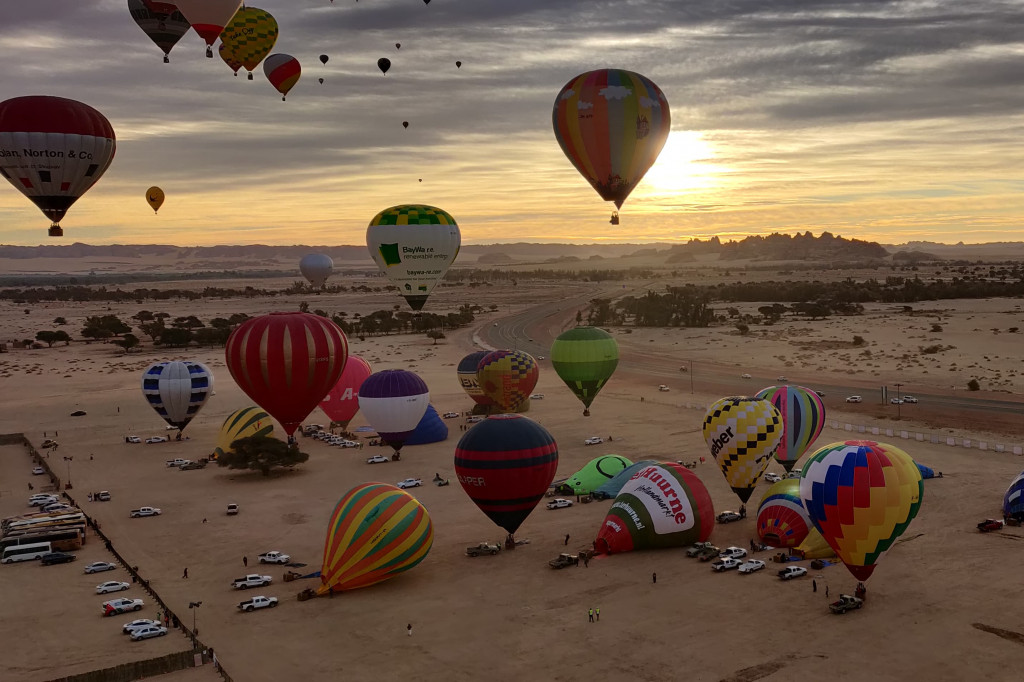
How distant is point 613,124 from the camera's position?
35.0m

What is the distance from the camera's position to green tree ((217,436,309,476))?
3788cm

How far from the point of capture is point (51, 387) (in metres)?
62.5

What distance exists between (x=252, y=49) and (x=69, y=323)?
85903 millimetres

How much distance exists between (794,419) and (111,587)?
2323cm

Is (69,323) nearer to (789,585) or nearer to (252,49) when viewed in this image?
(252,49)

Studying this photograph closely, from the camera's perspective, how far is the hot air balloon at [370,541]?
24000 mm

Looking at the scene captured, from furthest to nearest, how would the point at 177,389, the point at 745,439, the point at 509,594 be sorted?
1. the point at 177,389
2. the point at 745,439
3. the point at 509,594

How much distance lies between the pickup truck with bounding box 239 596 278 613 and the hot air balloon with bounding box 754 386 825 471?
19136 millimetres

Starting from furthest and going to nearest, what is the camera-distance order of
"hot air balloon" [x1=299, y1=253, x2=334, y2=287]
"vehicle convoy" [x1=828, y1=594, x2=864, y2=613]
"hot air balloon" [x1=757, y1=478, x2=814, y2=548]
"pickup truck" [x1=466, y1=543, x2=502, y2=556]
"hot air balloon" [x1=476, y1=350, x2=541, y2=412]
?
"hot air balloon" [x1=299, y1=253, x2=334, y2=287] < "hot air balloon" [x1=476, y1=350, x2=541, y2=412] < "pickup truck" [x1=466, y1=543, x2=502, y2=556] < "hot air balloon" [x1=757, y1=478, x2=814, y2=548] < "vehicle convoy" [x1=828, y1=594, x2=864, y2=613]

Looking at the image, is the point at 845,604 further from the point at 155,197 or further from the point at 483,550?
the point at 155,197

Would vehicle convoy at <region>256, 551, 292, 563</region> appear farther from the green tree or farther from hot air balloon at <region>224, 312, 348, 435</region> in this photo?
the green tree

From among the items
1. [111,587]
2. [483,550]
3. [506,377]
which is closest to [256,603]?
[111,587]

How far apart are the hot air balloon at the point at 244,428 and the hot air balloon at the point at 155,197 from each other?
41827mm

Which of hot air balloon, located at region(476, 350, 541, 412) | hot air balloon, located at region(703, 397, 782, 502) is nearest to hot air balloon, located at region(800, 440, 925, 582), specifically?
hot air balloon, located at region(703, 397, 782, 502)
